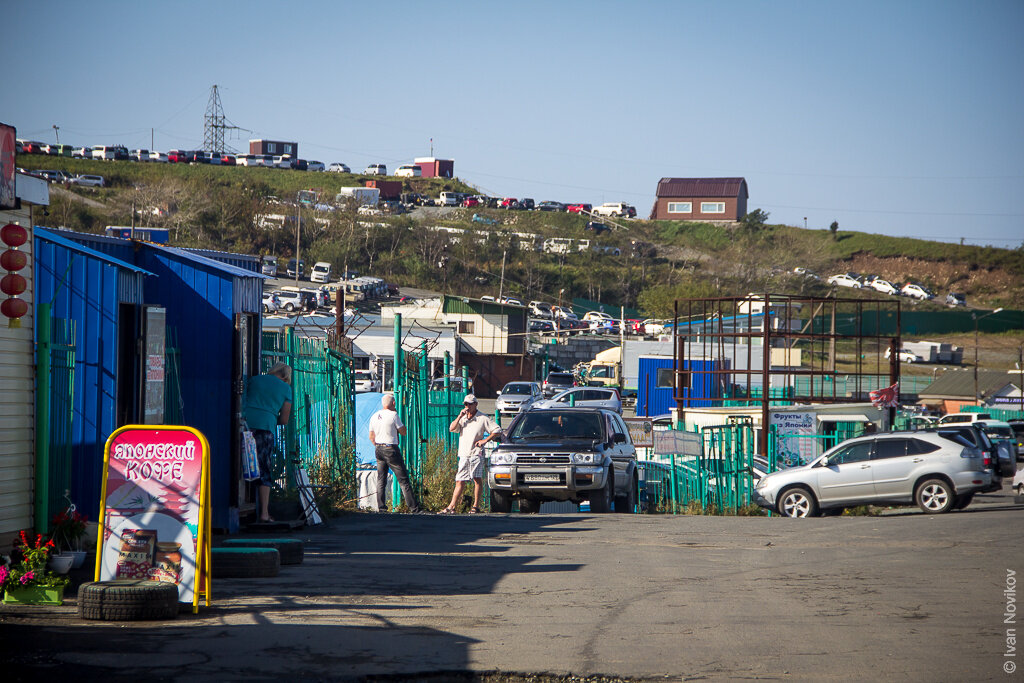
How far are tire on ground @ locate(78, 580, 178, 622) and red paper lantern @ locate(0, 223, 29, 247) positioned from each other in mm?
2974

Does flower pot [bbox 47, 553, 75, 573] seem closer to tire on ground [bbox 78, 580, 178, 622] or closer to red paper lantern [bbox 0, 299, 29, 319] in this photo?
tire on ground [bbox 78, 580, 178, 622]

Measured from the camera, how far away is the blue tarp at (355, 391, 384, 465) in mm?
20891

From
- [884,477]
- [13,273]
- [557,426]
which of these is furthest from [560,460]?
[13,273]

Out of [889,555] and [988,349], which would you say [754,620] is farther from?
[988,349]

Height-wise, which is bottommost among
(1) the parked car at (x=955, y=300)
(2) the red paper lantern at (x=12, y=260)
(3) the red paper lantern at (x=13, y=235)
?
(2) the red paper lantern at (x=12, y=260)

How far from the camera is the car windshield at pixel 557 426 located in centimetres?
1639

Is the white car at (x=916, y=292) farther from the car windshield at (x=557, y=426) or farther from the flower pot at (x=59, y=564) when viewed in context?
the flower pot at (x=59, y=564)

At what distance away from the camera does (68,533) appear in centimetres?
839

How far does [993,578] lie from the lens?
952 cm

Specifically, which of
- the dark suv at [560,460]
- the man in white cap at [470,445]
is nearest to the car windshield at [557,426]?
the dark suv at [560,460]

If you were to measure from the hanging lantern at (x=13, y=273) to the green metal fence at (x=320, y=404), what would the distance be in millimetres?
5803

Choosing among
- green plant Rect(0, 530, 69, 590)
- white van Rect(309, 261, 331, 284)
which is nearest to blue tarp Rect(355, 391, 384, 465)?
green plant Rect(0, 530, 69, 590)
